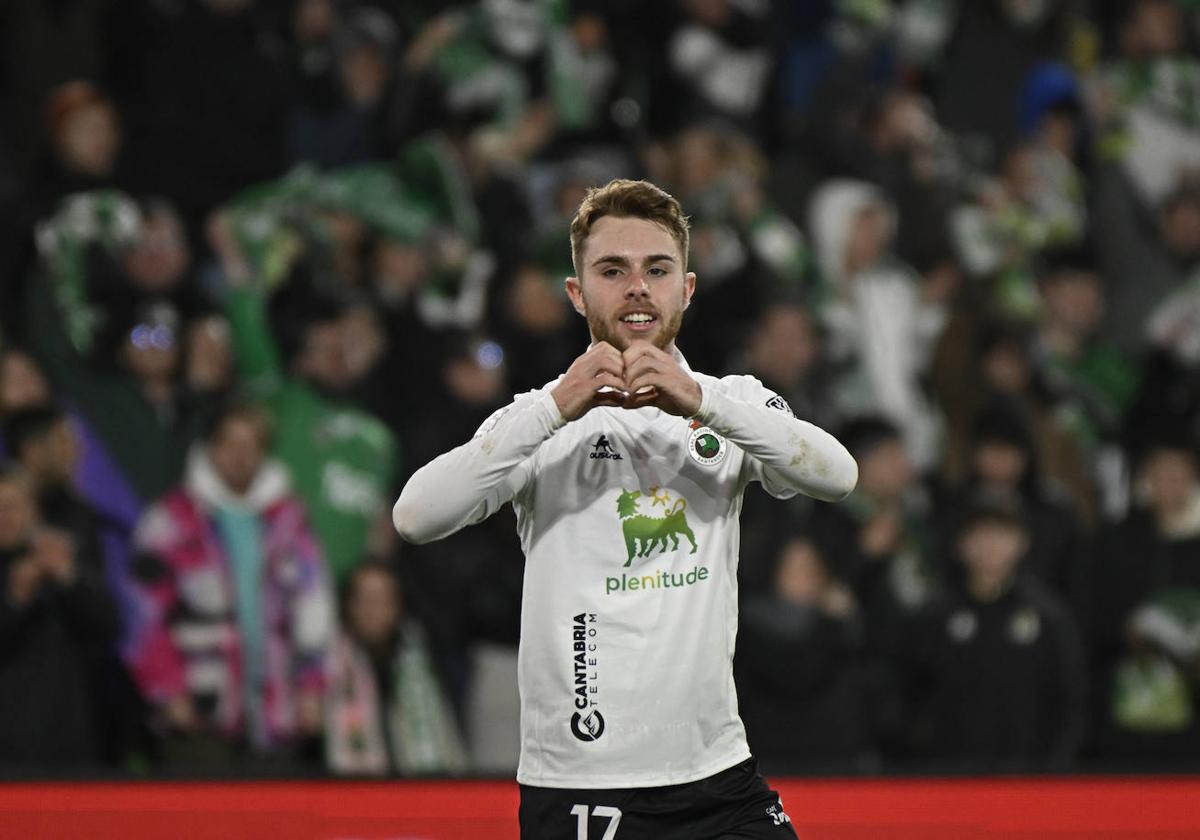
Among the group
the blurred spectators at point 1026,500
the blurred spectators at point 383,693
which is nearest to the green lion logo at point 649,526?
the blurred spectators at point 383,693

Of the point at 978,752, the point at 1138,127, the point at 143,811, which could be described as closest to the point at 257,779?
the point at 143,811

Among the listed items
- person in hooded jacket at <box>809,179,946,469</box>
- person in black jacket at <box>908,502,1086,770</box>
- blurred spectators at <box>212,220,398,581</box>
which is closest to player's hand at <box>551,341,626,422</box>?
blurred spectators at <box>212,220,398,581</box>

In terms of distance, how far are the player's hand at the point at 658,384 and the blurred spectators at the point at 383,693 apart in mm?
3635

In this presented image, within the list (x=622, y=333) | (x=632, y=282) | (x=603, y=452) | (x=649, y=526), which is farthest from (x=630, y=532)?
(x=632, y=282)

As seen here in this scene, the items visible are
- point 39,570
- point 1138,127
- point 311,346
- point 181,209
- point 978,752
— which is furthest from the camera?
point 1138,127

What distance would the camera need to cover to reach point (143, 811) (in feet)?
15.1

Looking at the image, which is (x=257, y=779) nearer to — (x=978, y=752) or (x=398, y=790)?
(x=398, y=790)

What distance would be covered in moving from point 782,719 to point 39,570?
9.31ft

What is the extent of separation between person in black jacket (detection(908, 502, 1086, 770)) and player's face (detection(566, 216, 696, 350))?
12.3 ft

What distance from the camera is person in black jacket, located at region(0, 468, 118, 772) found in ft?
20.6

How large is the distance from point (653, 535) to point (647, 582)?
0.31ft

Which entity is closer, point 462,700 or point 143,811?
point 143,811

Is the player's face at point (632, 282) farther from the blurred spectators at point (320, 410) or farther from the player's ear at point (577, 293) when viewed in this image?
the blurred spectators at point (320, 410)

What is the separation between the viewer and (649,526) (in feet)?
11.2
